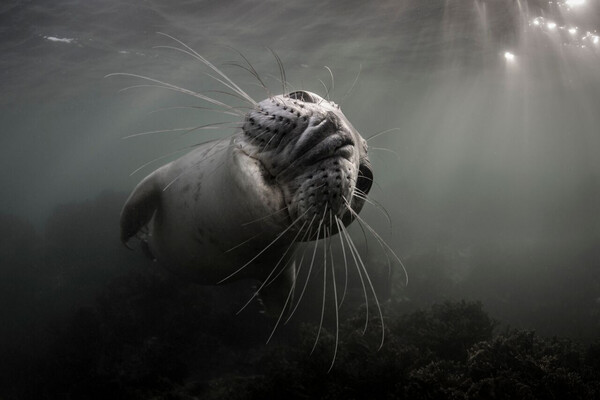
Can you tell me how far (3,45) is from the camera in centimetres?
1385

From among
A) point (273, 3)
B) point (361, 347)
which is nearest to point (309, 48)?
point (273, 3)

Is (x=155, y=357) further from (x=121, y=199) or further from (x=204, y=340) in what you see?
(x=121, y=199)

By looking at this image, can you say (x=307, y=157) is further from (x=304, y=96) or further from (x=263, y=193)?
Result: (x=304, y=96)

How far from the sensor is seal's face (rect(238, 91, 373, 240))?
142 cm

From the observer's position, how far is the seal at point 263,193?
4.76 feet

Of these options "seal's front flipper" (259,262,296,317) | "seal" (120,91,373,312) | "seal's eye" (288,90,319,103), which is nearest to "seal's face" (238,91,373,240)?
"seal" (120,91,373,312)

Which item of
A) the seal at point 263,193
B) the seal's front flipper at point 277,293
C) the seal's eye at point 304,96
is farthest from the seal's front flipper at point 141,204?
the seal's eye at point 304,96

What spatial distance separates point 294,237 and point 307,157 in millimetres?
780

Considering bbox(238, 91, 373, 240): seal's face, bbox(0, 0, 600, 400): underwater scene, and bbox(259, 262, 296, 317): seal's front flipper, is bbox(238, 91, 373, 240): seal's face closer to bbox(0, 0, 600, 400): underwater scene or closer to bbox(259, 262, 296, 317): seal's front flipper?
bbox(0, 0, 600, 400): underwater scene

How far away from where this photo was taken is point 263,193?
1663 millimetres

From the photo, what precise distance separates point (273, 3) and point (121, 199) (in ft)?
32.5

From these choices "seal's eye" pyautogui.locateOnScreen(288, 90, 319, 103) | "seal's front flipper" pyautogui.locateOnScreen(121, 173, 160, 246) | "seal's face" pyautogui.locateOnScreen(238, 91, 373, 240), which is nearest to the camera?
"seal's face" pyautogui.locateOnScreen(238, 91, 373, 240)

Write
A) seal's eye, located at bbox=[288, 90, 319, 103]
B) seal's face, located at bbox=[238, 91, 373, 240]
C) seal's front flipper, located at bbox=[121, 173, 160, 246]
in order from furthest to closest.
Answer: seal's front flipper, located at bbox=[121, 173, 160, 246], seal's eye, located at bbox=[288, 90, 319, 103], seal's face, located at bbox=[238, 91, 373, 240]

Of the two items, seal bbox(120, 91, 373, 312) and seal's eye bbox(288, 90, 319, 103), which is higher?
seal's eye bbox(288, 90, 319, 103)
